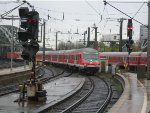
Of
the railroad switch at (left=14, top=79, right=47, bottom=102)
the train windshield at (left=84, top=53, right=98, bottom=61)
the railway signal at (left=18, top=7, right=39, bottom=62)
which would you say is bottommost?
the railroad switch at (left=14, top=79, right=47, bottom=102)

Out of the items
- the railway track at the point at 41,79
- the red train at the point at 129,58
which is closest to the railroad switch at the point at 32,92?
the railway track at the point at 41,79

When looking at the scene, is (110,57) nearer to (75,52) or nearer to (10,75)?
(75,52)

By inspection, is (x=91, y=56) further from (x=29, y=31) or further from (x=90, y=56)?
(x=29, y=31)

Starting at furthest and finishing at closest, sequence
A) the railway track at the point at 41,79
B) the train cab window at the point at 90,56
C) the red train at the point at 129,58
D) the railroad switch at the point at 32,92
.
A: 1. the red train at the point at 129,58
2. the train cab window at the point at 90,56
3. the railway track at the point at 41,79
4. the railroad switch at the point at 32,92

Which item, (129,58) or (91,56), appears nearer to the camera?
(91,56)

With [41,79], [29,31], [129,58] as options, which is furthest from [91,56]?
[29,31]

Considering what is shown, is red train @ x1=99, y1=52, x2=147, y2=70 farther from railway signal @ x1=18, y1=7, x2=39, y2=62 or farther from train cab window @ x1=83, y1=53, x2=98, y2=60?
railway signal @ x1=18, y1=7, x2=39, y2=62

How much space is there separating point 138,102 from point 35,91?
518cm

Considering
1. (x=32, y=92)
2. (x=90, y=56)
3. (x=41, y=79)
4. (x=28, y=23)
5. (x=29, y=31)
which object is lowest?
(x=41, y=79)

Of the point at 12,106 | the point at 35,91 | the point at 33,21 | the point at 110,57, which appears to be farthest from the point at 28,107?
the point at 110,57

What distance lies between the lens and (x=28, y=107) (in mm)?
18359

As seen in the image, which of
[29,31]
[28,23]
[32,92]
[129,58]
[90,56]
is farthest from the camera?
[129,58]

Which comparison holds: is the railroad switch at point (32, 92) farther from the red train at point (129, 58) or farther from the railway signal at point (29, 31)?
the red train at point (129, 58)

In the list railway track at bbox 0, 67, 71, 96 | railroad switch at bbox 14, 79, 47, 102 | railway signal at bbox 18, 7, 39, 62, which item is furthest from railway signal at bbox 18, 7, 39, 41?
railway track at bbox 0, 67, 71, 96
